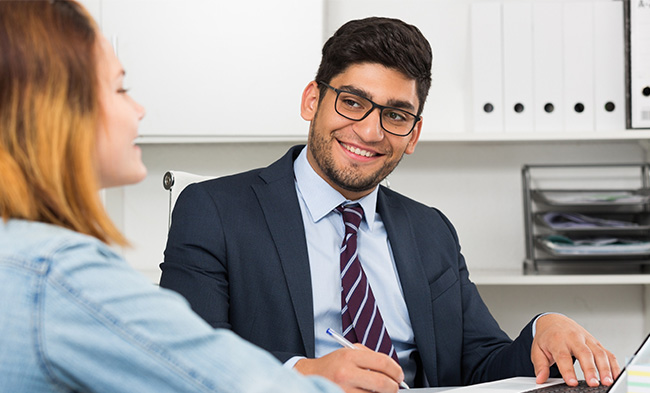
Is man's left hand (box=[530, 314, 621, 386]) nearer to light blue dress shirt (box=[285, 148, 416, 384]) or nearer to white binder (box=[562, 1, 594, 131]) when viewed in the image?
light blue dress shirt (box=[285, 148, 416, 384])

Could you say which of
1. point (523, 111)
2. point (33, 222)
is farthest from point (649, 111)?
point (33, 222)

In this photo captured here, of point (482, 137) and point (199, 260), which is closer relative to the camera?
point (199, 260)

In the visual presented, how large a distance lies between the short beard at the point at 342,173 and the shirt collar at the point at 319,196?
0.02 m

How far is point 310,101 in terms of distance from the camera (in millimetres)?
1525

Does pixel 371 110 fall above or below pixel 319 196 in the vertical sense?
above

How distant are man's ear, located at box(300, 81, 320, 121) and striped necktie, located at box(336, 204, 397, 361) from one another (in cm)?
32

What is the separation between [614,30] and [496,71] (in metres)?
0.36

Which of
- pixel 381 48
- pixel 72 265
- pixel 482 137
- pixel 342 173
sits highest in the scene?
pixel 381 48

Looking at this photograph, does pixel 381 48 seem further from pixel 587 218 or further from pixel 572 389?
pixel 587 218

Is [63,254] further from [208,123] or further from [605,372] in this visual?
[208,123]

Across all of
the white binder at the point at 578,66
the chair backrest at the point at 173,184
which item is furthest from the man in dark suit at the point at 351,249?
the white binder at the point at 578,66

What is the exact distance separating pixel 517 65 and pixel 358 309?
3.51ft

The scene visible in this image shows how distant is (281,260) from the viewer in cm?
125

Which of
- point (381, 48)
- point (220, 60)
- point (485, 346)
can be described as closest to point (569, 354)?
point (485, 346)
